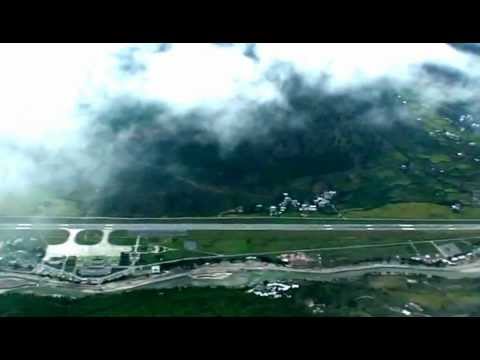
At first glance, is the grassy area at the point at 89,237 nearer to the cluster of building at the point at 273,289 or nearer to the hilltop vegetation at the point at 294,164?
the hilltop vegetation at the point at 294,164

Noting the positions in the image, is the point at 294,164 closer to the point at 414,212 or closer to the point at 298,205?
the point at 298,205

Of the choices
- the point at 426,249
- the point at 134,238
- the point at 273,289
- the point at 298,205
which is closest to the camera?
the point at 273,289

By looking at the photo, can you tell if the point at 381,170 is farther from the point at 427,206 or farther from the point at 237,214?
the point at 237,214

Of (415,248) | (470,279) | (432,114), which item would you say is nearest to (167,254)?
(415,248)

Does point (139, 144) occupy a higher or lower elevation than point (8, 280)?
higher

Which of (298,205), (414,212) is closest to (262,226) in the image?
(298,205)

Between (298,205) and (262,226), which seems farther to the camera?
(298,205)
